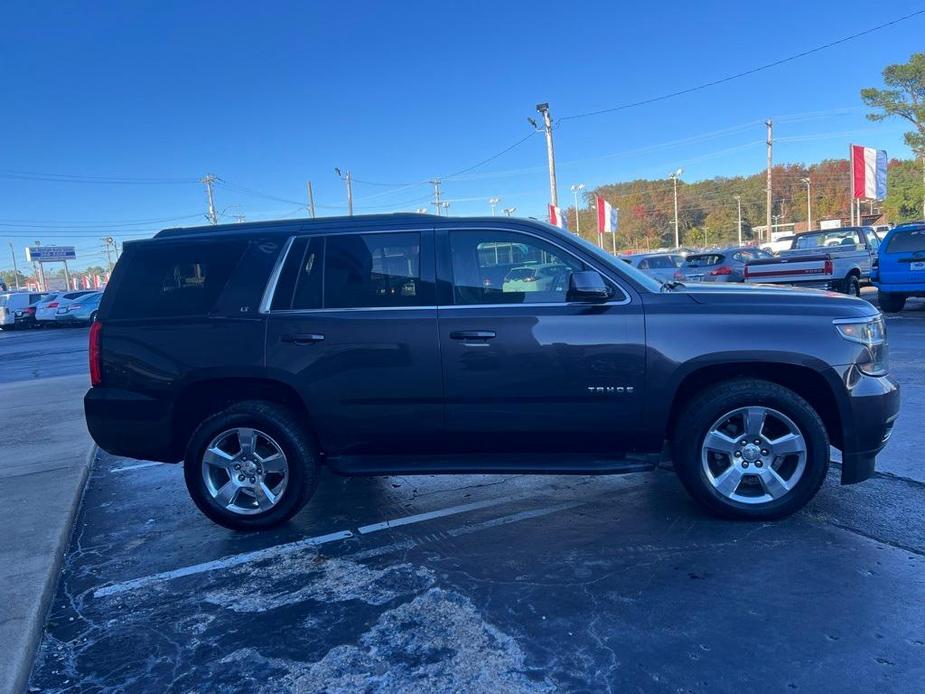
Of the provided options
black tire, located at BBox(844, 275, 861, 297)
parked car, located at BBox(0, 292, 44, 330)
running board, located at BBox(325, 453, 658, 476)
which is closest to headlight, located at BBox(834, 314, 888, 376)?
running board, located at BBox(325, 453, 658, 476)

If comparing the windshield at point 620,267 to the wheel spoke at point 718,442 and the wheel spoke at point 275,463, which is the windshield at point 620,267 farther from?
the wheel spoke at point 275,463

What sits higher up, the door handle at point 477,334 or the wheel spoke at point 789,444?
the door handle at point 477,334

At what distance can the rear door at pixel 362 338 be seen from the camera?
4199 mm

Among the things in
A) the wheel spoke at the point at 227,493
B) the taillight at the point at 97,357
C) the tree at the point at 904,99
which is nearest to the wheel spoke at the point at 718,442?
the wheel spoke at the point at 227,493

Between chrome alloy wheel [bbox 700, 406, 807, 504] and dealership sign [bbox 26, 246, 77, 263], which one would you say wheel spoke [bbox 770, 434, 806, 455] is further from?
dealership sign [bbox 26, 246, 77, 263]

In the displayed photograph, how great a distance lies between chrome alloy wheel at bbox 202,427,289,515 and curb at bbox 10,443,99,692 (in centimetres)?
95

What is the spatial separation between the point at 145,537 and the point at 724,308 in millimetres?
4026

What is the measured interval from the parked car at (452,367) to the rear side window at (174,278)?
0.01m

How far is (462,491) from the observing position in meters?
5.17

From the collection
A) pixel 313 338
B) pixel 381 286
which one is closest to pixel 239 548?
pixel 313 338

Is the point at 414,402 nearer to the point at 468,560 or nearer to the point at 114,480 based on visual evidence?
the point at 468,560

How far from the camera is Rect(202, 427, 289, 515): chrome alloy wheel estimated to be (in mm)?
4375

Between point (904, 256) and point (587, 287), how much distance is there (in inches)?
516

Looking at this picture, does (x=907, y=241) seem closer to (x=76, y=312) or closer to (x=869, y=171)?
(x=869, y=171)
